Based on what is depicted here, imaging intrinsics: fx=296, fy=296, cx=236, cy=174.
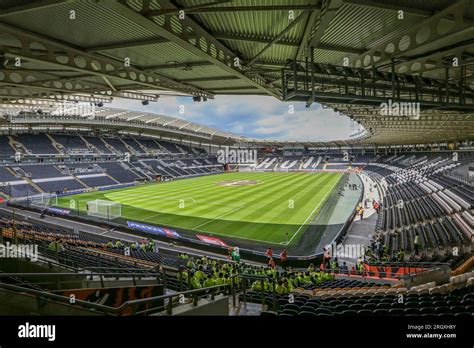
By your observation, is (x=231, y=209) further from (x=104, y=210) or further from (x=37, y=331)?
(x=37, y=331)

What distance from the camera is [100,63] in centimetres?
1095

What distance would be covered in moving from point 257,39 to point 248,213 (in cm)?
2065

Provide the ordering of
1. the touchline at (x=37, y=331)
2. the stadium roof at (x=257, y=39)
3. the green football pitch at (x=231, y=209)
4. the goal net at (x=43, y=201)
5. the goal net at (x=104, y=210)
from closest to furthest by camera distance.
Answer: the touchline at (x=37, y=331)
the stadium roof at (x=257, y=39)
the green football pitch at (x=231, y=209)
the goal net at (x=104, y=210)
the goal net at (x=43, y=201)

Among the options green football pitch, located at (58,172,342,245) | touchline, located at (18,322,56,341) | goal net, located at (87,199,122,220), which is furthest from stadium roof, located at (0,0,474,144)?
goal net, located at (87,199,122,220)

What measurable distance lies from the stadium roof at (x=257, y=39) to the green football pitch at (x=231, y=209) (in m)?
12.9

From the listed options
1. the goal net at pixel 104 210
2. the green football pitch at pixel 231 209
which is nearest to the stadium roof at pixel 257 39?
the green football pitch at pixel 231 209

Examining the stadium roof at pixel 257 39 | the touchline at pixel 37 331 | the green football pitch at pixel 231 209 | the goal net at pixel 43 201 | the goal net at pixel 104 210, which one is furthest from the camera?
the goal net at pixel 43 201

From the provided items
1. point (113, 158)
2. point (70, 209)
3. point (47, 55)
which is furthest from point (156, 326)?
point (113, 158)

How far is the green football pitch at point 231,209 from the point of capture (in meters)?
22.8

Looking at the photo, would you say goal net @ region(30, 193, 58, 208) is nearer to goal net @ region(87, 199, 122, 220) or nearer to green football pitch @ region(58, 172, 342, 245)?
green football pitch @ region(58, 172, 342, 245)

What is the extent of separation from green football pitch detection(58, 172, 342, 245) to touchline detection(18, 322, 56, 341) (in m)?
17.2

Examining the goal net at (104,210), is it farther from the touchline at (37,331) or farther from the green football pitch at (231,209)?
the touchline at (37,331)

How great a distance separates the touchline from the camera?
11.8 feet

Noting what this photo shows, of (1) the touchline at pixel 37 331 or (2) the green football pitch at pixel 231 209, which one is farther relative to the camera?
(2) the green football pitch at pixel 231 209
